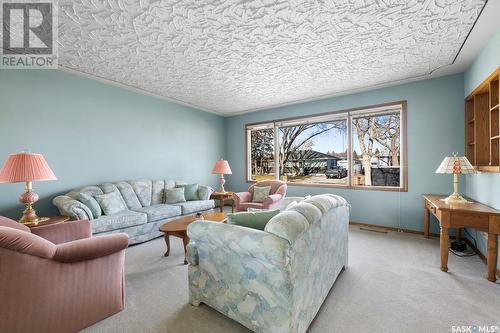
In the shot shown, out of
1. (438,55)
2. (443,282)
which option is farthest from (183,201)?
(438,55)

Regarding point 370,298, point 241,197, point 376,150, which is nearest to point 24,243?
point 370,298

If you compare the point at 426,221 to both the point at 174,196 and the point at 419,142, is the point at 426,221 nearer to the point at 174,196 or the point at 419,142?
the point at 419,142

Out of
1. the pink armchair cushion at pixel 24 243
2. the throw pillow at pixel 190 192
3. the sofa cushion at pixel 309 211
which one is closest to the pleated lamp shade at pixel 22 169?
the pink armchair cushion at pixel 24 243

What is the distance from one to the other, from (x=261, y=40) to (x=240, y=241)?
227cm

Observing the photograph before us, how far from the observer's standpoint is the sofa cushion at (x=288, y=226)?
1.35 metres

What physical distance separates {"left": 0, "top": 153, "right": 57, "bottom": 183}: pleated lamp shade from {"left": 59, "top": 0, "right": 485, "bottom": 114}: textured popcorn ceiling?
4.74ft

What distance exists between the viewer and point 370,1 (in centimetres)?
194

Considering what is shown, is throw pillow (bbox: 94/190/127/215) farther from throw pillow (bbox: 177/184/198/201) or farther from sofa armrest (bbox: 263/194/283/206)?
sofa armrest (bbox: 263/194/283/206)

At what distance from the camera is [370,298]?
1986mm

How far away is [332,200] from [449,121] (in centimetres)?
309

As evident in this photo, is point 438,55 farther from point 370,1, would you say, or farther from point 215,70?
point 215,70

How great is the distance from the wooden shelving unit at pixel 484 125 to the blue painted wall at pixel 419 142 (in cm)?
17

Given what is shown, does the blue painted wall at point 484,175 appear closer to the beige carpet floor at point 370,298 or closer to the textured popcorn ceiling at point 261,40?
the textured popcorn ceiling at point 261,40

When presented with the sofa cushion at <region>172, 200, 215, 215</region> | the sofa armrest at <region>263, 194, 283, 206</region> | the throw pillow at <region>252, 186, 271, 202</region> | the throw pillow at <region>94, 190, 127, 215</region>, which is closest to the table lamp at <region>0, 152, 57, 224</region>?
the throw pillow at <region>94, 190, 127, 215</region>
